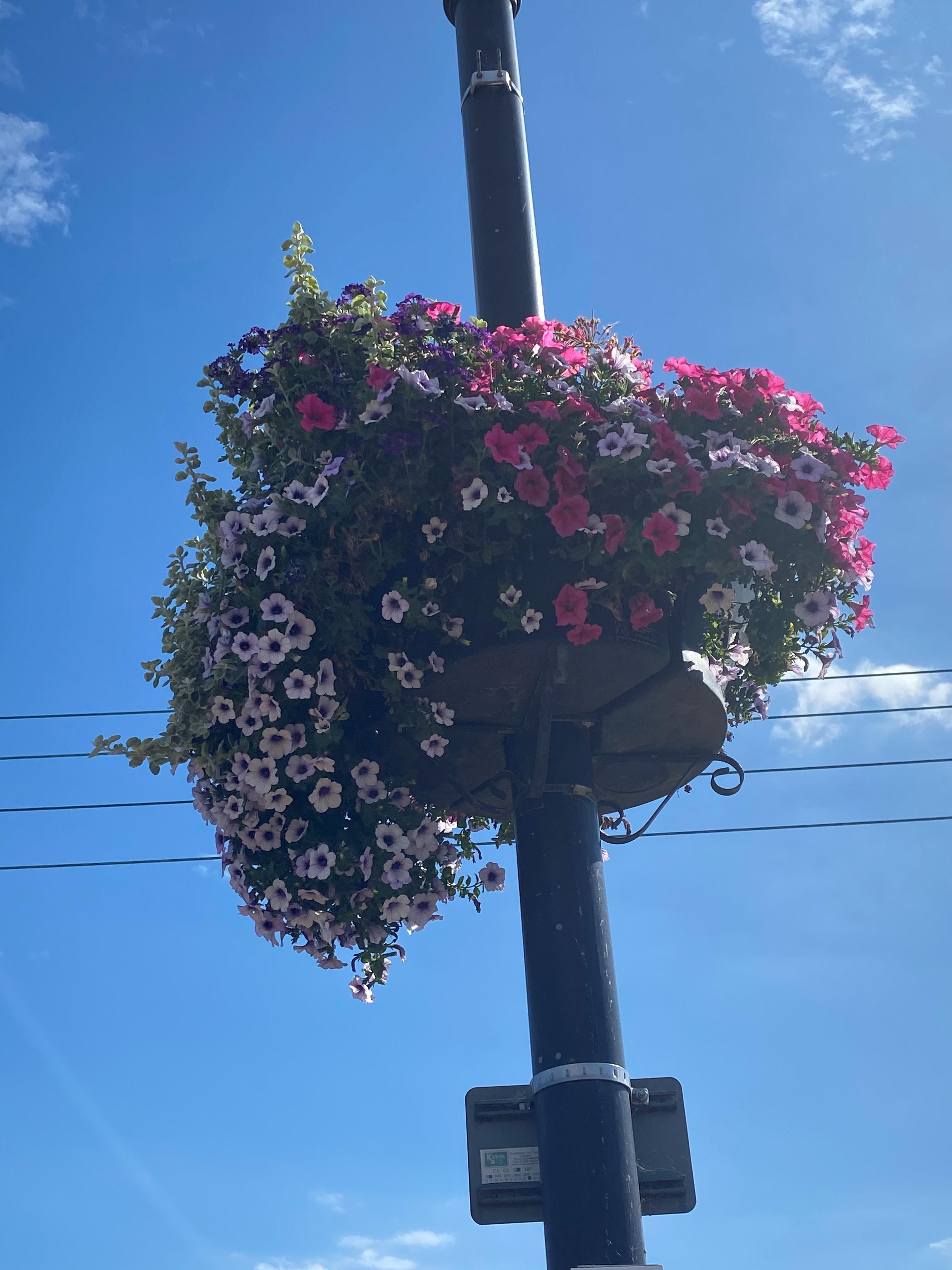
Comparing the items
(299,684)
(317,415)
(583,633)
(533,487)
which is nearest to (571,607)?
(583,633)

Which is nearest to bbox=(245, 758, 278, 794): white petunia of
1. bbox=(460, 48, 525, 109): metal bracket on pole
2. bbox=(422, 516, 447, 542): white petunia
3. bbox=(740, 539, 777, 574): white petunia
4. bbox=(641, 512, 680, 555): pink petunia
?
bbox=(422, 516, 447, 542): white petunia

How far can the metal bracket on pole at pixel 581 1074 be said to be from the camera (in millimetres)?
2877

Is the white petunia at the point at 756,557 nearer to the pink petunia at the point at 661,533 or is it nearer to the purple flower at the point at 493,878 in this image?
the pink petunia at the point at 661,533

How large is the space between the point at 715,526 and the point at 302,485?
3.12ft

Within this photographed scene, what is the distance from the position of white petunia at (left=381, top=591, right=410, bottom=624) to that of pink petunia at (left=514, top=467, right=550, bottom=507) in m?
0.35

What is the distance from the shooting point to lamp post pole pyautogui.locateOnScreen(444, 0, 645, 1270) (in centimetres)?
275

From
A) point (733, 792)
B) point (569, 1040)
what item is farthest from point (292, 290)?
point (569, 1040)

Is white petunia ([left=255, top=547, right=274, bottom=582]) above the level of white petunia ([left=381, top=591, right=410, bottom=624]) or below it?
above

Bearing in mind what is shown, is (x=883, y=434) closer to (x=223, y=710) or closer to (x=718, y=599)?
(x=718, y=599)

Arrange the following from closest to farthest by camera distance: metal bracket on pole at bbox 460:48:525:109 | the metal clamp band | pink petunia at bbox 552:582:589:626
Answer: the metal clamp band < pink petunia at bbox 552:582:589:626 < metal bracket on pole at bbox 460:48:525:109

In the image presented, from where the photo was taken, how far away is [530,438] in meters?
3.12

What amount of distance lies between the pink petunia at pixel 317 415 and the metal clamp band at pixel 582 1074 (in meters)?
1.51

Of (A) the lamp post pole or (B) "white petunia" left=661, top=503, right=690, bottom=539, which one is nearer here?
(A) the lamp post pole

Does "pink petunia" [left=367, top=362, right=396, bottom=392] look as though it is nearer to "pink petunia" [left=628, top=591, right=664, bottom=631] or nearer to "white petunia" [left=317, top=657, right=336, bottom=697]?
"white petunia" [left=317, top=657, right=336, bottom=697]
